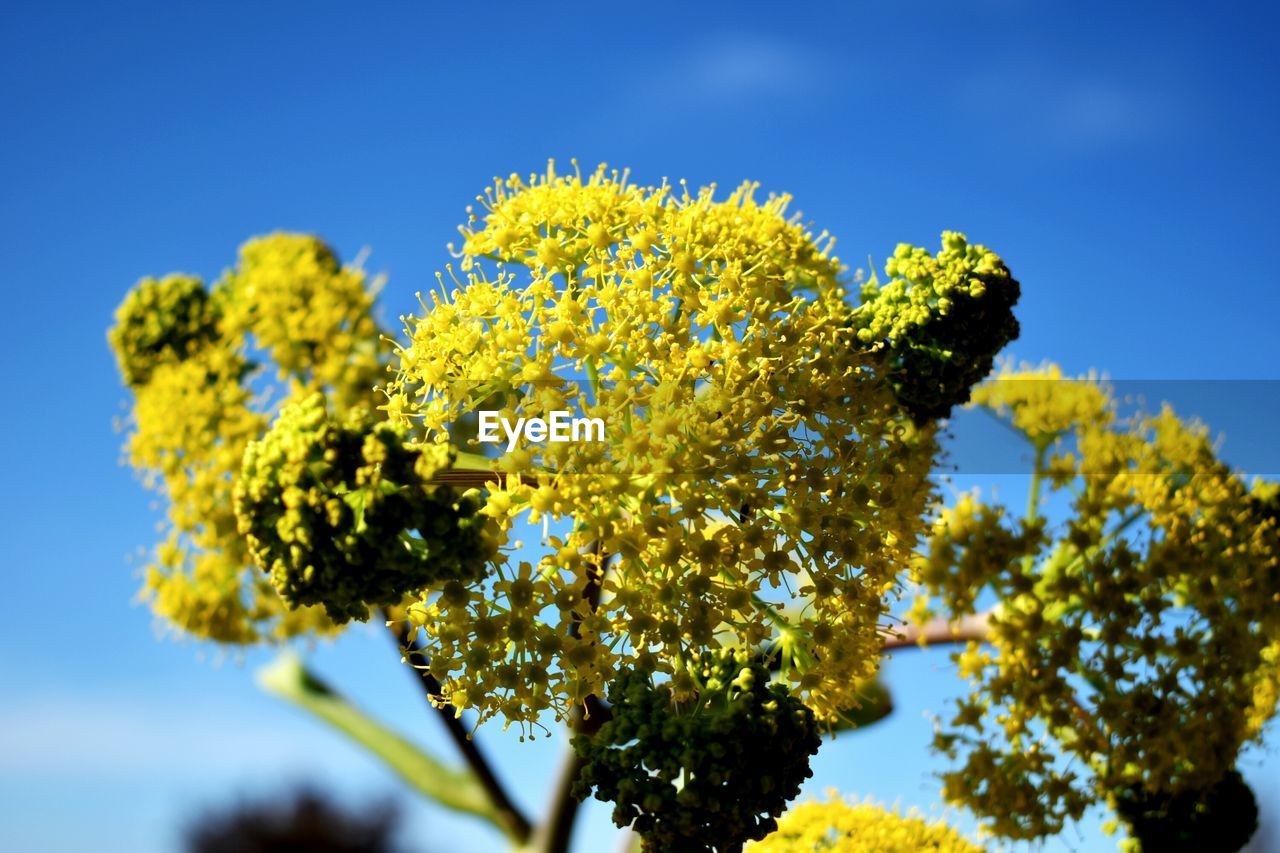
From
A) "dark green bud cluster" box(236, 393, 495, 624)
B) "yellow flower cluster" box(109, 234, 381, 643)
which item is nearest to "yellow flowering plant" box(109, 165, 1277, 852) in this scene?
"dark green bud cluster" box(236, 393, 495, 624)

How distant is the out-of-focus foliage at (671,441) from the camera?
8.30 ft

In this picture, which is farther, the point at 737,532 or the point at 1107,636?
the point at 1107,636

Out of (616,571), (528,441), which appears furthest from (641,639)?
(528,441)

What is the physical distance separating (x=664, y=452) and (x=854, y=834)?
1.66 metres

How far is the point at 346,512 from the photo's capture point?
212 cm

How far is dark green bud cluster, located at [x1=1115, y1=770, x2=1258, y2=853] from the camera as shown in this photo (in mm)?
3799

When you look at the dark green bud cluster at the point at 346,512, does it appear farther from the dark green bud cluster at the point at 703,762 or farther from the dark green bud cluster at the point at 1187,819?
the dark green bud cluster at the point at 1187,819

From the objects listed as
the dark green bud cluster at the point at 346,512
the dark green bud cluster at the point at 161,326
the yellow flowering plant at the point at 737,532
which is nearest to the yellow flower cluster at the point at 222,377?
the dark green bud cluster at the point at 161,326

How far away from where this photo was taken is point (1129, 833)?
3.85 meters

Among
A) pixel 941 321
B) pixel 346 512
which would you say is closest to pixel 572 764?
pixel 346 512

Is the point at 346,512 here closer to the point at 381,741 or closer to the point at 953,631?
the point at 953,631

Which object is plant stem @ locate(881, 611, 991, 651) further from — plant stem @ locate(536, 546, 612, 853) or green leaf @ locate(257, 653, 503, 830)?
green leaf @ locate(257, 653, 503, 830)

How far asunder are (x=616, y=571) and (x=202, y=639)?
4288 millimetres

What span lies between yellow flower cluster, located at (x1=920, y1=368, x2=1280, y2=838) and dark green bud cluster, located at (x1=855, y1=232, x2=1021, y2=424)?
2.48ft
